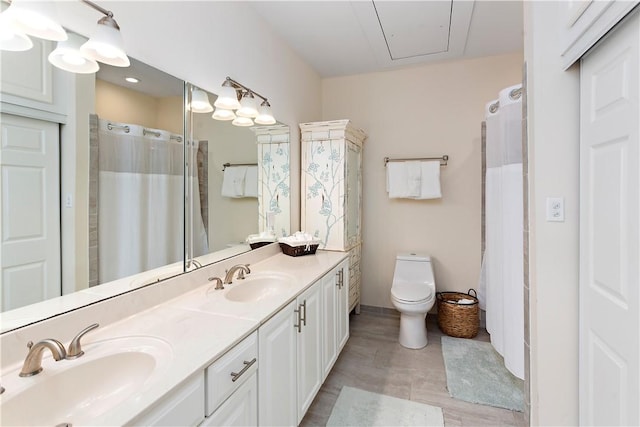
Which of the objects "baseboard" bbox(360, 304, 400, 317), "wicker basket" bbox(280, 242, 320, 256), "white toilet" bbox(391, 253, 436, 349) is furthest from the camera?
"baseboard" bbox(360, 304, 400, 317)

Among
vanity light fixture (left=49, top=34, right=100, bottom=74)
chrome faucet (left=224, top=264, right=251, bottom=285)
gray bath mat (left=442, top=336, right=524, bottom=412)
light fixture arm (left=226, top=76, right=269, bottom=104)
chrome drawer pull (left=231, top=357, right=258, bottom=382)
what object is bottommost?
gray bath mat (left=442, top=336, right=524, bottom=412)

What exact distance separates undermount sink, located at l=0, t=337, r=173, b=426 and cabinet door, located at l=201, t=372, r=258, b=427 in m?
0.24

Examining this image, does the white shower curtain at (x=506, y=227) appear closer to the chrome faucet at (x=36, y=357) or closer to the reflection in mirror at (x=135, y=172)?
the reflection in mirror at (x=135, y=172)

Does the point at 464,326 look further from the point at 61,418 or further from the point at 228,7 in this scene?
the point at 228,7

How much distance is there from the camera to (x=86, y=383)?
0.86 metres

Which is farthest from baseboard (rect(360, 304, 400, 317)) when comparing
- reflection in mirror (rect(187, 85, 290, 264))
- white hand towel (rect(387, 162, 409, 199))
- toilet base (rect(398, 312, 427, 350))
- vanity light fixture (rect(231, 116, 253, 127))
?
vanity light fixture (rect(231, 116, 253, 127))

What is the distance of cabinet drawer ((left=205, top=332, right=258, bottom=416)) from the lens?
89cm

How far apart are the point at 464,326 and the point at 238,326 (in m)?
2.32

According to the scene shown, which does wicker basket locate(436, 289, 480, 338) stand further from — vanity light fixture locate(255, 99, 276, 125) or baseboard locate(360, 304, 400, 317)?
vanity light fixture locate(255, 99, 276, 125)

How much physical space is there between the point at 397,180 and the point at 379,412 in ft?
6.56

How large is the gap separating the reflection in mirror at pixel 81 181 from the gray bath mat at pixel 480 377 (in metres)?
1.97

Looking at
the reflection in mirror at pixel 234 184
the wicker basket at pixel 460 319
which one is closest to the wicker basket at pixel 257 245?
the reflection in mirror at pixel 234 184

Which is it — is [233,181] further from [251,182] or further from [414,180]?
[414,180]

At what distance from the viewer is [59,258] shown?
40.7 inches
